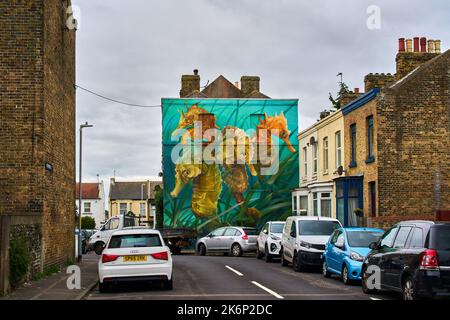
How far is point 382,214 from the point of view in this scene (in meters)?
28.3

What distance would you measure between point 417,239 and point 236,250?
20.5 metres

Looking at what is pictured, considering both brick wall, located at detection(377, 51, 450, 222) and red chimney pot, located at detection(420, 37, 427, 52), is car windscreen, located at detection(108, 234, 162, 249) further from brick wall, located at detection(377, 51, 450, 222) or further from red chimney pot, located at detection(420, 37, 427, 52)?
red chimney pot, located at detection(420, 37, 427, 52)

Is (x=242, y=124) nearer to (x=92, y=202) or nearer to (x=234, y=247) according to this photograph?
(x=234, y=247)

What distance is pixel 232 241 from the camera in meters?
33.5

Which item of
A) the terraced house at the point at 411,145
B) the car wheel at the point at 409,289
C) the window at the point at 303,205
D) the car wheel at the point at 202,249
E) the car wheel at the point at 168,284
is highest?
the terraced house at the point at 411,145

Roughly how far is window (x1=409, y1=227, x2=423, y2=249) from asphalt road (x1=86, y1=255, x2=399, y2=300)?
1.91m

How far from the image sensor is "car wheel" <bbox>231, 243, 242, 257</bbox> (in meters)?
33.2

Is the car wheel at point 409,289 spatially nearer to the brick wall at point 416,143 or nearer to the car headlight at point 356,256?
the car headlight at point 356,256

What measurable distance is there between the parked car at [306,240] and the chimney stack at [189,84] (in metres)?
26.2

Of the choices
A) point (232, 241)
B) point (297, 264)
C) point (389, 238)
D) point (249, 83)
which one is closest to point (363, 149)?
point (232, 241)

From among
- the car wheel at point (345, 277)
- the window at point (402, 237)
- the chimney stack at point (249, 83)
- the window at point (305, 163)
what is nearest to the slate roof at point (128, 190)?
the chimney stack at point (249, 83)

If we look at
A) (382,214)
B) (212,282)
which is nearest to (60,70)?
(212,282)

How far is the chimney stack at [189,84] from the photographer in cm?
4966

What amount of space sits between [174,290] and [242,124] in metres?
27.9
